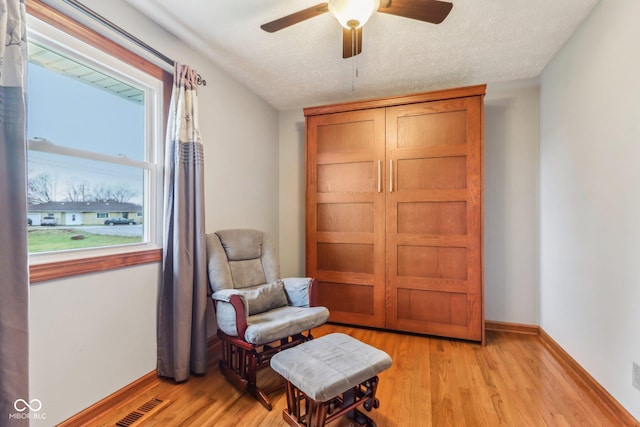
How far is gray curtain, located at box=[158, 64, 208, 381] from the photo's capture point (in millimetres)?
1935

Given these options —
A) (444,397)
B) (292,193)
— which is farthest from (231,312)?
(292,193)

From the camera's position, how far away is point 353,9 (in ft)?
4.65

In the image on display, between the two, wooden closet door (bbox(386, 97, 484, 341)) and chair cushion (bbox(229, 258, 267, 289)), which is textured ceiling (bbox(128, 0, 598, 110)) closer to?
wooden closet door (bbox(386, 97, 484, 341))

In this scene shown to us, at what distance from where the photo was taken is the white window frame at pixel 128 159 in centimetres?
143

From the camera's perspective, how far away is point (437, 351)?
244cm

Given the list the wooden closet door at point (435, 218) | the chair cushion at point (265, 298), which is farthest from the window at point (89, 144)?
the wooden closet door at point (435, 218)

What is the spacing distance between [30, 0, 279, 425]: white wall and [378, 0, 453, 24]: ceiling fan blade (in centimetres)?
155

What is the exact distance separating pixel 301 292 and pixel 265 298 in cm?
29

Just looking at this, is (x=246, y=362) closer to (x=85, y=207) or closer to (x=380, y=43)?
(x=85, y=207)

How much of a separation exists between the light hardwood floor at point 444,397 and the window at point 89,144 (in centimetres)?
92

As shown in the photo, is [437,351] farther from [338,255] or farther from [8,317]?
[8,317]

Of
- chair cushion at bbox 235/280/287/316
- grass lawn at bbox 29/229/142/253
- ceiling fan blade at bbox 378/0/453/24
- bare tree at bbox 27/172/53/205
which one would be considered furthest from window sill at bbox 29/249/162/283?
ceiling fan blade at bbox 378/0/453/24

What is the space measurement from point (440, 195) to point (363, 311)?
4.49ft

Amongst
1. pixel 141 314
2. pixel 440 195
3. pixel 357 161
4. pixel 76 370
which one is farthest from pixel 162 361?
pixel 440 195
